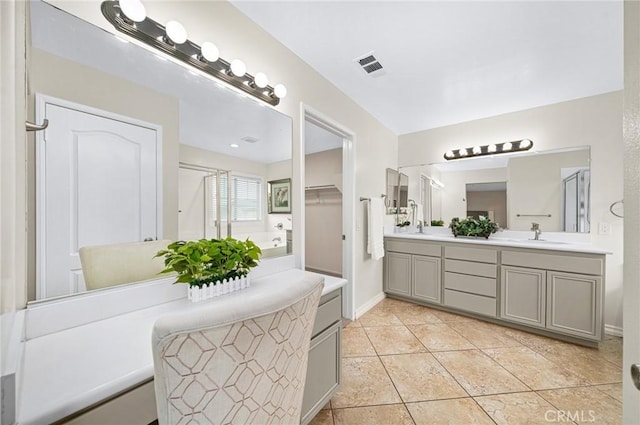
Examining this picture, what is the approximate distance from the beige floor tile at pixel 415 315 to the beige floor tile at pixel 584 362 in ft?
2.99

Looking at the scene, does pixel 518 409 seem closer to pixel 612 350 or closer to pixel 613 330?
pixel 612 350

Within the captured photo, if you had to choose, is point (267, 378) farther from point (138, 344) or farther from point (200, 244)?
point (200, 244)

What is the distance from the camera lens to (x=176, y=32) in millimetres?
1129

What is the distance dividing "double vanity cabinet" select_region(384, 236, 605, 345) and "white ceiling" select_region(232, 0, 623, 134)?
1.55 m

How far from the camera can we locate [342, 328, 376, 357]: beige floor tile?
206 centimetres

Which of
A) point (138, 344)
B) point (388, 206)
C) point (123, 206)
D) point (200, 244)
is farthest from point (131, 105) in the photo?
point (388, 206)

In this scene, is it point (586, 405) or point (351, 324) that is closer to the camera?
point (586, 405)

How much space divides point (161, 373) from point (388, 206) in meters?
3.25

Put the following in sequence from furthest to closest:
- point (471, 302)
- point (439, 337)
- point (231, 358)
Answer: point (471, 302) < point (439, 337) < point (231, 358)

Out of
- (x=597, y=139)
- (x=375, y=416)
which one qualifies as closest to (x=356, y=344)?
(x=375, y=416)

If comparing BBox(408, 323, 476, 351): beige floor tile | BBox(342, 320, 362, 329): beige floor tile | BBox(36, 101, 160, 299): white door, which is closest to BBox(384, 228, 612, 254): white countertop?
BBox(408, 323, 476, 351): beige floor tile

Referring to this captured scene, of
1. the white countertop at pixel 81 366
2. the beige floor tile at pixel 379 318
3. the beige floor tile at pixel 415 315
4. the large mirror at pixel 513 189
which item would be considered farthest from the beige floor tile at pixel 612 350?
the white countertop at pixel 81 366

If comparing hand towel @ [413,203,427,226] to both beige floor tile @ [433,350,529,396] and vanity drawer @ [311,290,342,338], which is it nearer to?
beige floor tile @ [433,350,529,396]

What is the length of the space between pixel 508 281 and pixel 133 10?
347cm
